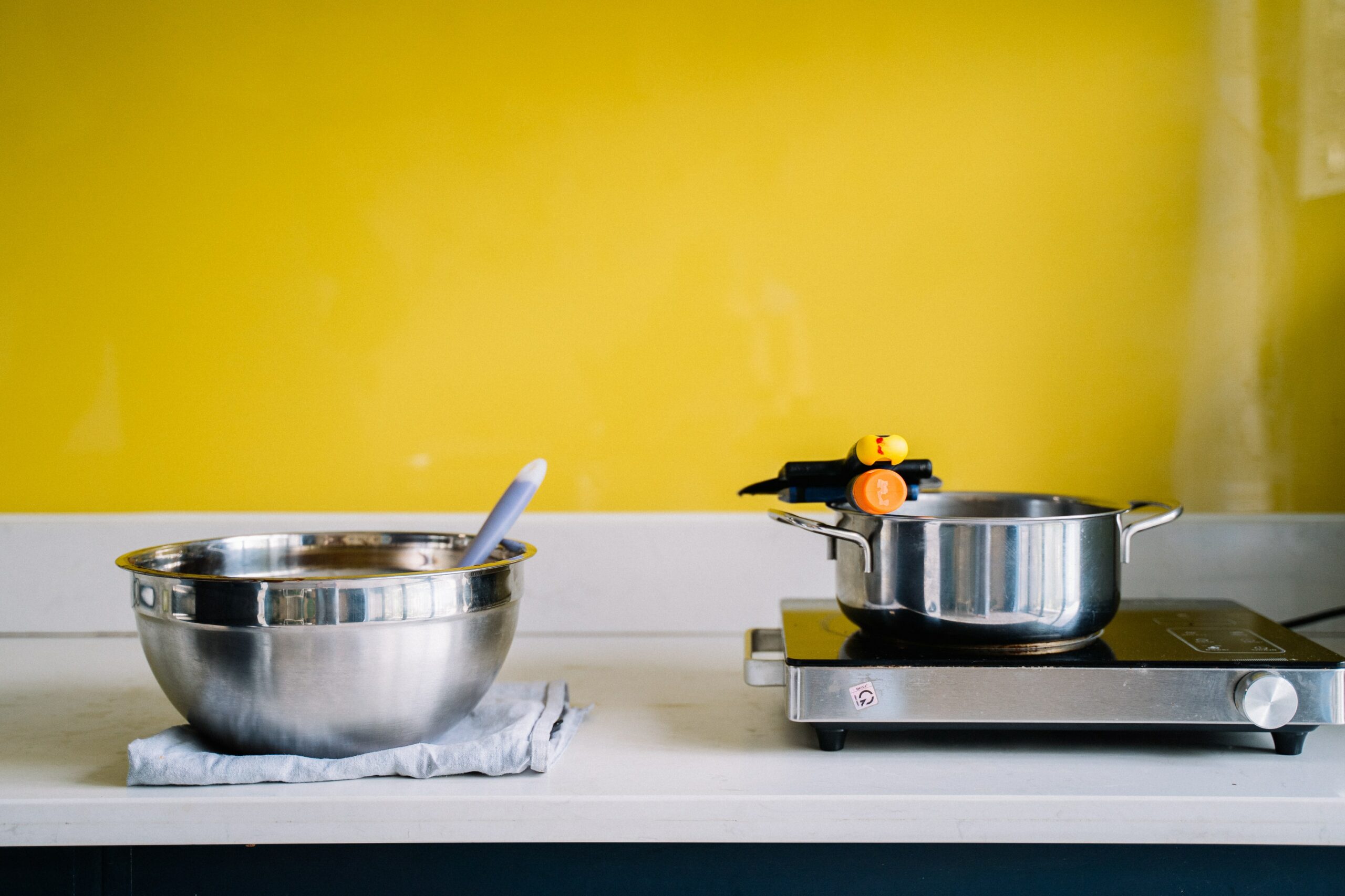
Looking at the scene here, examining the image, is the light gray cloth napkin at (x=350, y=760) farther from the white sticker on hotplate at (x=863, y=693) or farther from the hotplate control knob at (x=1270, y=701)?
the hotplate control knob at (x=1270, y=701)

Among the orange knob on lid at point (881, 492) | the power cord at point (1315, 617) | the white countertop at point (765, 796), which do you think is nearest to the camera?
the white countertop at point (765, 796)

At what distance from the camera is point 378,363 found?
1.16 m

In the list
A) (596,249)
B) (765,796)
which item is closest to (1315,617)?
(765,796)

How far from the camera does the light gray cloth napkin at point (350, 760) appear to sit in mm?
653

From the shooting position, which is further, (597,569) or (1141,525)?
(597,569)

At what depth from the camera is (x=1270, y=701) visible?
69cm

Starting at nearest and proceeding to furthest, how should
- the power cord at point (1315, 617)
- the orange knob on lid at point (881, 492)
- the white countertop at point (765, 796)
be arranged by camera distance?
the white countertop at point (765, 796)
the orange knob on lid at point (881, 492)
the power cord at point (1315, 617)

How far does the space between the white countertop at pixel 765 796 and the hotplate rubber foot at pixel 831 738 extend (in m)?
0.01

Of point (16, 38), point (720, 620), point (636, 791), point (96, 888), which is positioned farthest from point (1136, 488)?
point (16, 38)

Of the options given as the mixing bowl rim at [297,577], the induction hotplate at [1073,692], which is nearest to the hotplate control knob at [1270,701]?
the induction hotplate at [1073,692]

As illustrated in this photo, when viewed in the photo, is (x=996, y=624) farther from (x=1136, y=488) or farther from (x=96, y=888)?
(x=96, y=888)

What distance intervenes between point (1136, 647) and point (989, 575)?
157 mm

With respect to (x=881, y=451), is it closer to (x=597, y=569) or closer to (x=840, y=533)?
(x=840, y=533)

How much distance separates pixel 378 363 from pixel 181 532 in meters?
0.31
